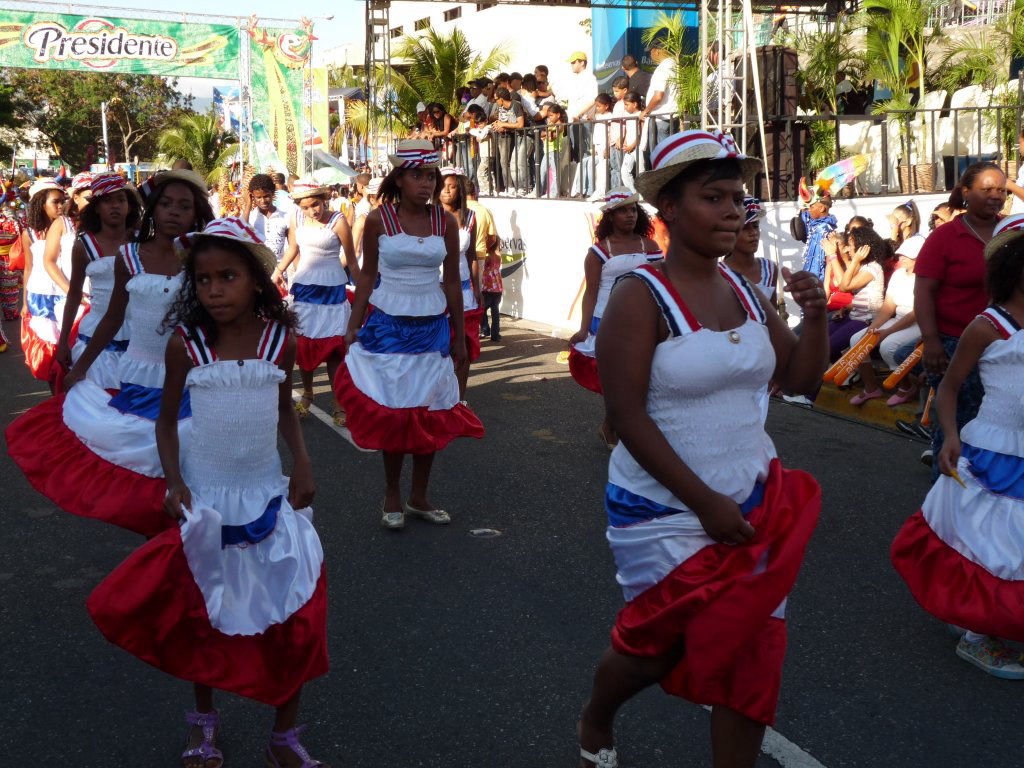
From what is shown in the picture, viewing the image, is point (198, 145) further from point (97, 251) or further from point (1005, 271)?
point (1005, 271)

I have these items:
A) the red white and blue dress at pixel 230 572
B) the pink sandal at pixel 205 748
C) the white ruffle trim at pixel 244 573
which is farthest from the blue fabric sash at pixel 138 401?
the pink sandal at pixel 205 748

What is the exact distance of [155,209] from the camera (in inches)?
194

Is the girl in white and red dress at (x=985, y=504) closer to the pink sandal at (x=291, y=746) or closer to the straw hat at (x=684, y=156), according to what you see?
the straw hat at (x=684, y=156)

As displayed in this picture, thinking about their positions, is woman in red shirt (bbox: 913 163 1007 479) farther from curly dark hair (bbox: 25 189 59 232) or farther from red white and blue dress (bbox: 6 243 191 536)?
curly dark hair (bbox: 25 189 59 232)

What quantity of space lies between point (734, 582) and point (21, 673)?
2.94 meters

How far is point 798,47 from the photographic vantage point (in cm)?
1599

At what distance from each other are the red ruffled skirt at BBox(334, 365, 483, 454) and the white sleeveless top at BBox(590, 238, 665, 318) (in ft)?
5.54

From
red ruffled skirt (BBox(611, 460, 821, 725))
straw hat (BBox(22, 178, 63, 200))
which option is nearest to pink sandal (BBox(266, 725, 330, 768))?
red ruffled skirt (BBox(611, 460, 821, 725))

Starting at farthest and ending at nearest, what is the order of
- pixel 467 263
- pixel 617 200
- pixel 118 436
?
pixel 467 263 → pixel 617 200 → pixel 118 436

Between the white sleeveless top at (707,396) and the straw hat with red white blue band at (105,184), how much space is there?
404cm

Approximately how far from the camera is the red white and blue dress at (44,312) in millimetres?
8734

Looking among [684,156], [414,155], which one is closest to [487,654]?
[684,156]

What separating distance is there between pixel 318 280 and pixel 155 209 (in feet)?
14.7

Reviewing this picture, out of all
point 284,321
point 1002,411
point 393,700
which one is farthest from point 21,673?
point 1002,411
